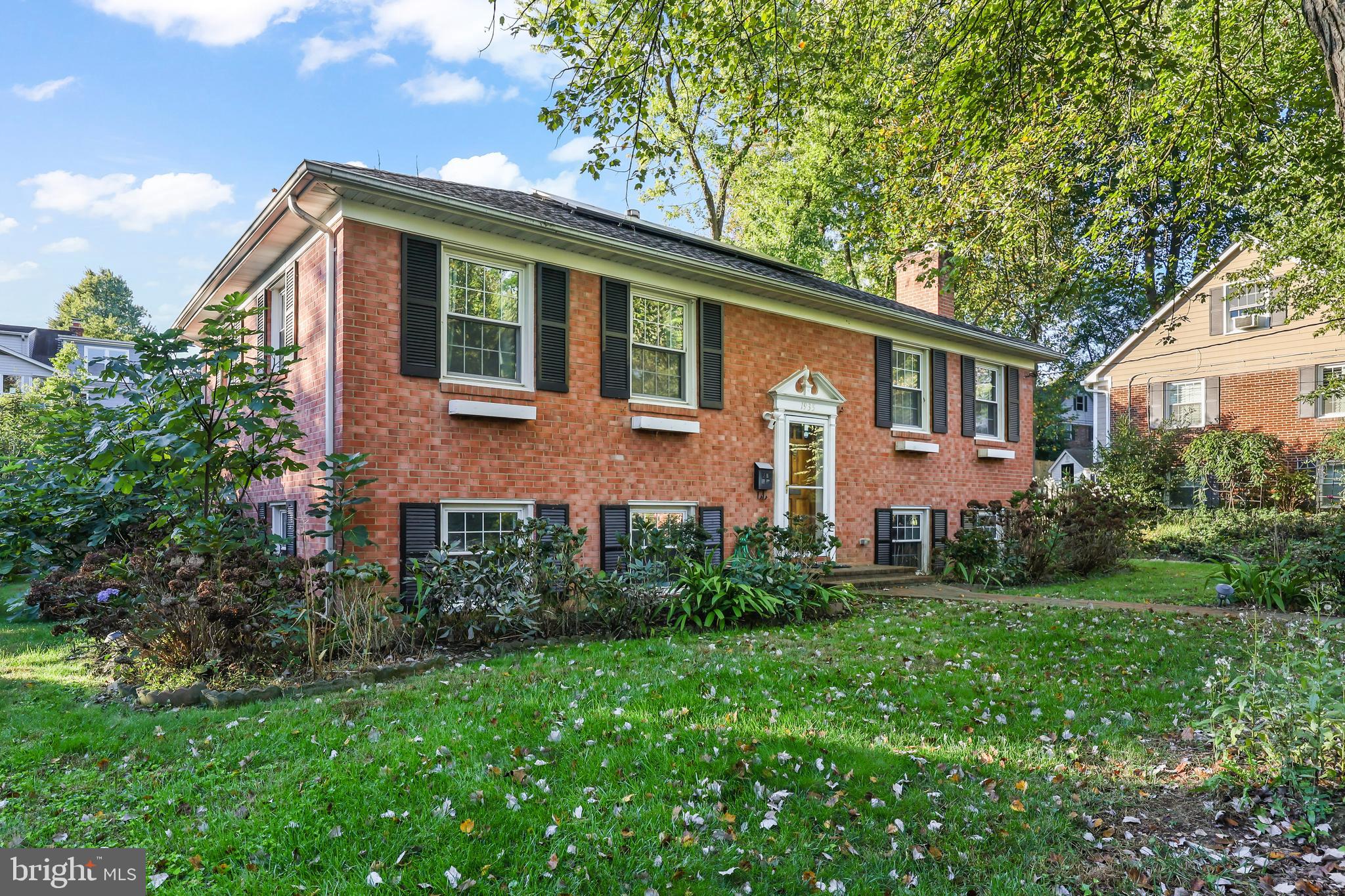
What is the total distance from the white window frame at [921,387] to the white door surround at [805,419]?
5.80 feet

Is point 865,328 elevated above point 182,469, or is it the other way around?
point 865,328

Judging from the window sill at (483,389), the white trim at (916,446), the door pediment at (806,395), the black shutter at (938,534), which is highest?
the door pediment at (806,395)

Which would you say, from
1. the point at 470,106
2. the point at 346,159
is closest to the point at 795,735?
the point at 346,159

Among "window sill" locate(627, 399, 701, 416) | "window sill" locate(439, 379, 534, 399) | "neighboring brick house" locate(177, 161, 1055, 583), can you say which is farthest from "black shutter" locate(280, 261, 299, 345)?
"window sill" locate(627, 399, 701, 416)

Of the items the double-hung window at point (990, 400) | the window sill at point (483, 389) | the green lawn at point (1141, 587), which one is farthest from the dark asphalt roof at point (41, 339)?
the green lawn at point (1141, 587)

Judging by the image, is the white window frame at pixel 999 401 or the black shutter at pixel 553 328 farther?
the white window frame at pixel 999 401

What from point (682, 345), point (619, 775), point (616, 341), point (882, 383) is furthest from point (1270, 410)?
point (619, 775)

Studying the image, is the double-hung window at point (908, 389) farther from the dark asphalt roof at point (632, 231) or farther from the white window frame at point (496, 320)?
the white window frame at point (496, 320)

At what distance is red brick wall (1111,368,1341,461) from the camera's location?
18.4 metres

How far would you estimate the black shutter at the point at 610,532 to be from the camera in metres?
8.91

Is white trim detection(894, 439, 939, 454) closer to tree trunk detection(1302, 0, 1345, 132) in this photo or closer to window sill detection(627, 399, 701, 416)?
window sill detection(627, 399, 701, 416)

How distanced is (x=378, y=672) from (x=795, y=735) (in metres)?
3.38

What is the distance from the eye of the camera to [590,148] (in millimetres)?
6168

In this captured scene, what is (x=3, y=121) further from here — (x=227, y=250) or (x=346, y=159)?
(x=346, y=159)
